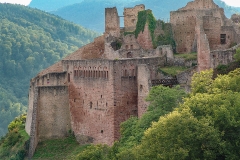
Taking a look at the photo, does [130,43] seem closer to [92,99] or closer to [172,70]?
[172,70]

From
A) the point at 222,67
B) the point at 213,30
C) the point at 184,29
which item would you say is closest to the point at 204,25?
the point at 213,30

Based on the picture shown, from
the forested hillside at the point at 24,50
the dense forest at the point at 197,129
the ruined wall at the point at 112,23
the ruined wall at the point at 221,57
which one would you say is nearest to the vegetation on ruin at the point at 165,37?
the ruined wall at the point at 112,23

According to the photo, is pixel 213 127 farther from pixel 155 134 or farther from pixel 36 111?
pixel 36 111

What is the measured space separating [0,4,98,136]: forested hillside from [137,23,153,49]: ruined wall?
64506 mm

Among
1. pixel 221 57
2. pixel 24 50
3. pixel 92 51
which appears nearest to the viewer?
pixel 221 57

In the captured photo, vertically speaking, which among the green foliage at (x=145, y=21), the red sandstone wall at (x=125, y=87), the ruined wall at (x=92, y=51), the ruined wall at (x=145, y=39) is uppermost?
the green foliage at (x=145, y=21)

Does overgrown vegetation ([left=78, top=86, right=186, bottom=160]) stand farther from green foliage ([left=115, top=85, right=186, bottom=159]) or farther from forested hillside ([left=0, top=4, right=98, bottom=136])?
forested hillside ([left=0, top=4, right=98, bottom=136])

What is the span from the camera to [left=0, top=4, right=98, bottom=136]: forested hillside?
131375 mm

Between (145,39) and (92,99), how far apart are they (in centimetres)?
1136

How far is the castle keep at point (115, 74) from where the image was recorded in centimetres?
4350

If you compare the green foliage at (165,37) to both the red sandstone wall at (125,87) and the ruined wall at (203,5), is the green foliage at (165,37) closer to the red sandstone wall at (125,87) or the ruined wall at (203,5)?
the ruined wall at (203,5)

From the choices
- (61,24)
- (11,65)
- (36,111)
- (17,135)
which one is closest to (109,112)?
(36,111)

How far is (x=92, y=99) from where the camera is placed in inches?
1807

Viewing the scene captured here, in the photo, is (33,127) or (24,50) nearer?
(33,127)
